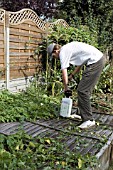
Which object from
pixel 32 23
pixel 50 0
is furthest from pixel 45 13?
pixel 32 23

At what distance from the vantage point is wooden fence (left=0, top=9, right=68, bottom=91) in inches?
200

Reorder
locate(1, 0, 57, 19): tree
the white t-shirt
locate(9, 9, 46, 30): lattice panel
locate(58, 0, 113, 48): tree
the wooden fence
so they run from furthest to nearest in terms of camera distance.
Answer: locate(1, 0, 57, 19): tree
locate(58, 0, 113, 48): tree
locate(9, 9, 46, 30): lattice panel
the wooden fence
the white t-shirt

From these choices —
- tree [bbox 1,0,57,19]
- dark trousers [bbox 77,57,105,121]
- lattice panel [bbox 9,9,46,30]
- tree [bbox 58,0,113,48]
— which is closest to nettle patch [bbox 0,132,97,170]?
dark trousers [bbox 77,57,105,121]

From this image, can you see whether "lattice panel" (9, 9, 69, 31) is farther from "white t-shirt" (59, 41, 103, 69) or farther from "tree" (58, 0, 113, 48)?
"tree" (58, 0, 113, 48)

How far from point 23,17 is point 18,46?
2.34ft

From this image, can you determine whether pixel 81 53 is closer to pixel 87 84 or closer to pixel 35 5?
pixel 87 84

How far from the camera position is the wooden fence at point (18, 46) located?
508cm

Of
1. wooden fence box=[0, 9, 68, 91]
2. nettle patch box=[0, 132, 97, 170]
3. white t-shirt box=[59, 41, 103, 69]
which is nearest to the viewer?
nettle patch box=[0, 132, 97, 170]

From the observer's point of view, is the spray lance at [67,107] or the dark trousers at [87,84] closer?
the dark trousers at [87,84]

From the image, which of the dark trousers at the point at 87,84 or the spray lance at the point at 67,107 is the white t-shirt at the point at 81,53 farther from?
the spray lance at the point at 67,107

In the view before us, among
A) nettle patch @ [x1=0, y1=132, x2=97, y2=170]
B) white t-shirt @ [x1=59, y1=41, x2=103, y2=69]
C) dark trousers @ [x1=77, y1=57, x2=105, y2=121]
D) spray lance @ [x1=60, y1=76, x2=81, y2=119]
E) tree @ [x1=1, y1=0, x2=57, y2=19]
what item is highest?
tree @ [x1=1, y1=0, x2=57, y2=19]

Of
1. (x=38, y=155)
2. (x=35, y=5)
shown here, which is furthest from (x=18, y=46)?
(x=35, y=5)

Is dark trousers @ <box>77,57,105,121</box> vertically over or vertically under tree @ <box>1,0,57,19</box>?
under

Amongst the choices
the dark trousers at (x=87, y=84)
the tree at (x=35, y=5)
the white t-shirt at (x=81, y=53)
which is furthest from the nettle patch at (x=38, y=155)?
the tree at (x=35, y=5)
